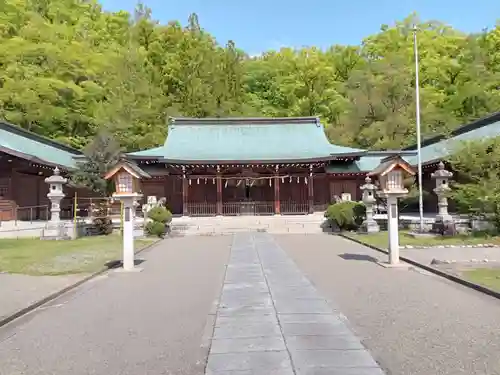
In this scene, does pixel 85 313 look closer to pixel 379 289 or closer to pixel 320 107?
pixel 379 289

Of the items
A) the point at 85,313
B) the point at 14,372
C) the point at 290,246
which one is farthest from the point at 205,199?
the point at 14,372

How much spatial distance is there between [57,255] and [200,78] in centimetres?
2884

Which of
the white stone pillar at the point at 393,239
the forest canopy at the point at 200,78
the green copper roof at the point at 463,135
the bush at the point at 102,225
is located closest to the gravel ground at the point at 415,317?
the white stone pillar at the point at 393,239

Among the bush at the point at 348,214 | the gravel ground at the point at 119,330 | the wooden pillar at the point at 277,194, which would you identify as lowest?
the gravel ground at the point at 119,330

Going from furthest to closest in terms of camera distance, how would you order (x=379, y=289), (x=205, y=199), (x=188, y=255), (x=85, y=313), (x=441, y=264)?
(x=205, y=199)
(x=188, y=255)
(x=441, y=264)
(x=379, y=289)
(x=85, y=313)

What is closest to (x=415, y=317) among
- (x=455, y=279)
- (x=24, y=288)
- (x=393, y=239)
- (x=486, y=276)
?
(x=455, y=279)

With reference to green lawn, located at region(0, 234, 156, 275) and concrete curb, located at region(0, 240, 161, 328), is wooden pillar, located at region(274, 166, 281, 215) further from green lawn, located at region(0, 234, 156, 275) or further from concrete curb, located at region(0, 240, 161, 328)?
concrete curb, located at region(0, 240, 161, 328)

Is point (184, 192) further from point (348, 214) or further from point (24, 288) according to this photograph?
point (24, 288)

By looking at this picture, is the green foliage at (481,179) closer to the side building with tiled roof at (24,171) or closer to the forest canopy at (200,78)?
the forest canopy at (200,78)

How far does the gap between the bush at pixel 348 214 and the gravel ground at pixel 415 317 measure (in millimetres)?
9777

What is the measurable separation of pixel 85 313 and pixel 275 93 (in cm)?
3995

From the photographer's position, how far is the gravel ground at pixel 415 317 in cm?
420

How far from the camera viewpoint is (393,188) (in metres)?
10.8

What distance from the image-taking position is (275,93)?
1742 inches
